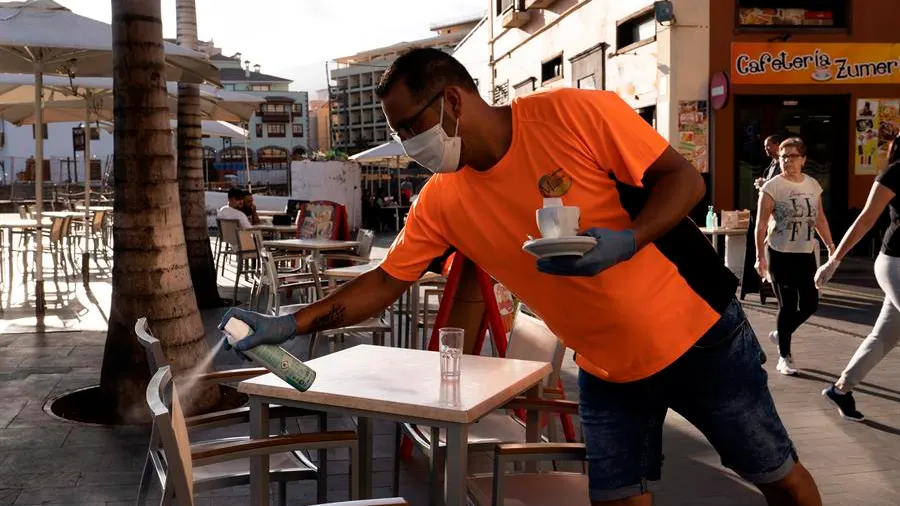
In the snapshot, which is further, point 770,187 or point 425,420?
point 770,187

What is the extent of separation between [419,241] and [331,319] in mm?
355

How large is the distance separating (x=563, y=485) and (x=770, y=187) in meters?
4.56

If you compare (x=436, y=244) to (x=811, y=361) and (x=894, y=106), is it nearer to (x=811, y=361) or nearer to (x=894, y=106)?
(x=811, y=361)

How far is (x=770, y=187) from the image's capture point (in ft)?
22.5

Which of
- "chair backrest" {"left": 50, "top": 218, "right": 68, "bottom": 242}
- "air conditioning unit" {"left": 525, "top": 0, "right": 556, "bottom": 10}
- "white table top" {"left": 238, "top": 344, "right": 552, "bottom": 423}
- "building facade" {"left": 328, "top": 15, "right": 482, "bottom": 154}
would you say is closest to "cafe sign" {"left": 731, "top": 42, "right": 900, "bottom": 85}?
"air conditioning unit" {"left": 525, "top": 0, "right": 556, "bottom": 10}

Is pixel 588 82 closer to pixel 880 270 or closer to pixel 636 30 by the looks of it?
pixel 636 30

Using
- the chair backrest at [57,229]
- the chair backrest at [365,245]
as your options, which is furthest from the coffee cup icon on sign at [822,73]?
the chair backrest at [57,229]

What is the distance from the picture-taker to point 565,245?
1982 mm

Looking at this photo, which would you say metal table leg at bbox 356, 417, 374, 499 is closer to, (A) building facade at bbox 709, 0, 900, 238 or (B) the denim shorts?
(B) the denim shorts

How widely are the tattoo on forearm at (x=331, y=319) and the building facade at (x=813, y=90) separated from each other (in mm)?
13736

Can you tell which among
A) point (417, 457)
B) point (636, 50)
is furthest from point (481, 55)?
point (417, 457)

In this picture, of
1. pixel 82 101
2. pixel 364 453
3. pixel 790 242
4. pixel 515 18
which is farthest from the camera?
pixel 515 18

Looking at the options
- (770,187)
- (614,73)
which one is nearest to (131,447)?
(770,187)

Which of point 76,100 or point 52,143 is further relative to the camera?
point 52,143
